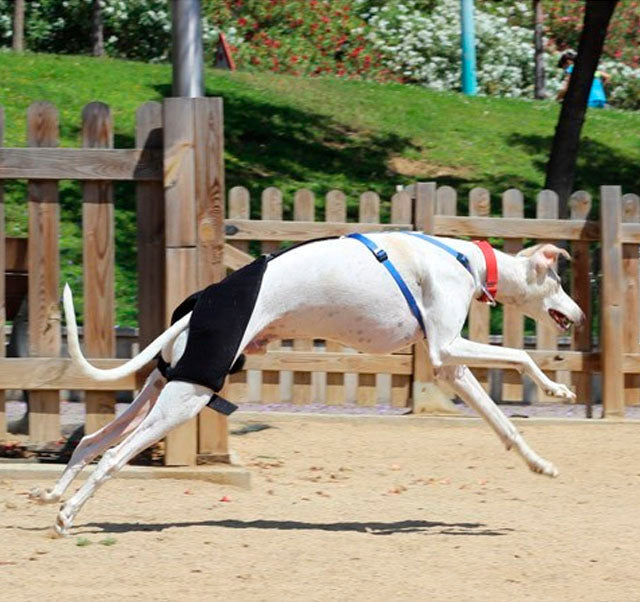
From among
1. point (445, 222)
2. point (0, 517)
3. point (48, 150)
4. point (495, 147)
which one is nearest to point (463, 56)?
point (495, 147)

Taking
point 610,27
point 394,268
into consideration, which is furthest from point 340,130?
point 394,268

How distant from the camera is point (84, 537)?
253 inches

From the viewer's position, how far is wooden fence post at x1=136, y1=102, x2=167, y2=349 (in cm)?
779

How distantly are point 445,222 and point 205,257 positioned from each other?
2.79 metres

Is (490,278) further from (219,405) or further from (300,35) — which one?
(300,35)

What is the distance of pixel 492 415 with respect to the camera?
273 inches

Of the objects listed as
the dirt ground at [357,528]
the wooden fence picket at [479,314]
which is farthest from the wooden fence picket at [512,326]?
the dirt ground at [357,528]

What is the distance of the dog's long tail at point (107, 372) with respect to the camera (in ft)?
21.7

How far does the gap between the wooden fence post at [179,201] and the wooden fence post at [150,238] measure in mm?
186

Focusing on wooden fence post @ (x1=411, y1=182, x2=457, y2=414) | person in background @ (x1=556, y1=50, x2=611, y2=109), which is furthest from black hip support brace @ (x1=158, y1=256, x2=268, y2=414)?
person in background @ (x1=556, y1=50, x2=611, y2=109)

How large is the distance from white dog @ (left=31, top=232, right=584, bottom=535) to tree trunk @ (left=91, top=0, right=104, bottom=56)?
46.9ft

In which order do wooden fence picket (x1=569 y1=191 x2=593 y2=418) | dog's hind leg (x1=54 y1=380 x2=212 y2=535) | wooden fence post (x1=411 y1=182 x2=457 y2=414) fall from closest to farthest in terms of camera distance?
1. dog's hind leg (x1=54 y1=380 x2=212 y2=535)
2. wooden fence post (x1=411 y1=182 x2=457 y2=414)
3. wooden fence picket (x1=569 y1=191 x2=593 y2=418)

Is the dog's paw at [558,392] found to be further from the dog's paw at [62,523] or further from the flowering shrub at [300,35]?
the flowering shrub at [300,35]

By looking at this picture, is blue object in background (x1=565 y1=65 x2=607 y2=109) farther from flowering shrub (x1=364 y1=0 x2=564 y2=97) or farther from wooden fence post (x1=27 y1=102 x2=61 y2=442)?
wooden fence post (x1=27 y1=102 x2=61 y2=442)
